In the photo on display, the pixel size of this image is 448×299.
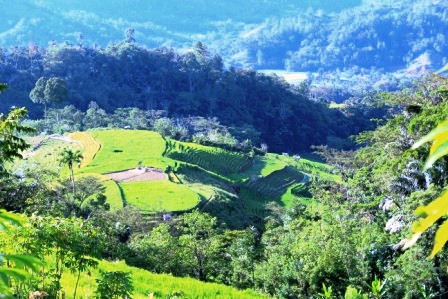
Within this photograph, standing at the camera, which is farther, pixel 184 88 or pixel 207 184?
pixel 184 88

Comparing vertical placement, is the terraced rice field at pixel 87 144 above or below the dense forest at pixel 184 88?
below

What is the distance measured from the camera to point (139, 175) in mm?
60344

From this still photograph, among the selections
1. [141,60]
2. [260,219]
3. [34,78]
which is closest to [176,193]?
[260,219]

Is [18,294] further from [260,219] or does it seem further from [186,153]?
[186,153]

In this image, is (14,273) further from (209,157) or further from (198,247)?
(209,157)

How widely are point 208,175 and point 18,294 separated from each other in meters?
59.7

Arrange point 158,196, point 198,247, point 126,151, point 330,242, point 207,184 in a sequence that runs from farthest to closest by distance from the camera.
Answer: point 126,151 < point 207,184 < point 158,196 < point 198,247 < point 330,242

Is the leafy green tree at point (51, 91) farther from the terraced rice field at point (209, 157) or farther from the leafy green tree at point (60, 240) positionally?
the leafy green tree at point (60, 240)

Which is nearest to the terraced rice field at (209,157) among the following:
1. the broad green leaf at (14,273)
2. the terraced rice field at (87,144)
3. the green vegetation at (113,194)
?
the terraced rice field at (87,144)

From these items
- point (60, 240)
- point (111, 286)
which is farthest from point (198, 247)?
point (60, 240)

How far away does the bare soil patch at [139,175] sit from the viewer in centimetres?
5891

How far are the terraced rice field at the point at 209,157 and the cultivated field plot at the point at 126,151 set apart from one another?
73.8 inches

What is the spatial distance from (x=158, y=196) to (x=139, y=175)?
26.5 feet

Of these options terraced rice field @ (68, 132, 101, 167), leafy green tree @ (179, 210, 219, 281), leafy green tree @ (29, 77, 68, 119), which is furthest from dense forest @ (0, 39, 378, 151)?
leafy green tree @ (179, 210, 219, 281)
